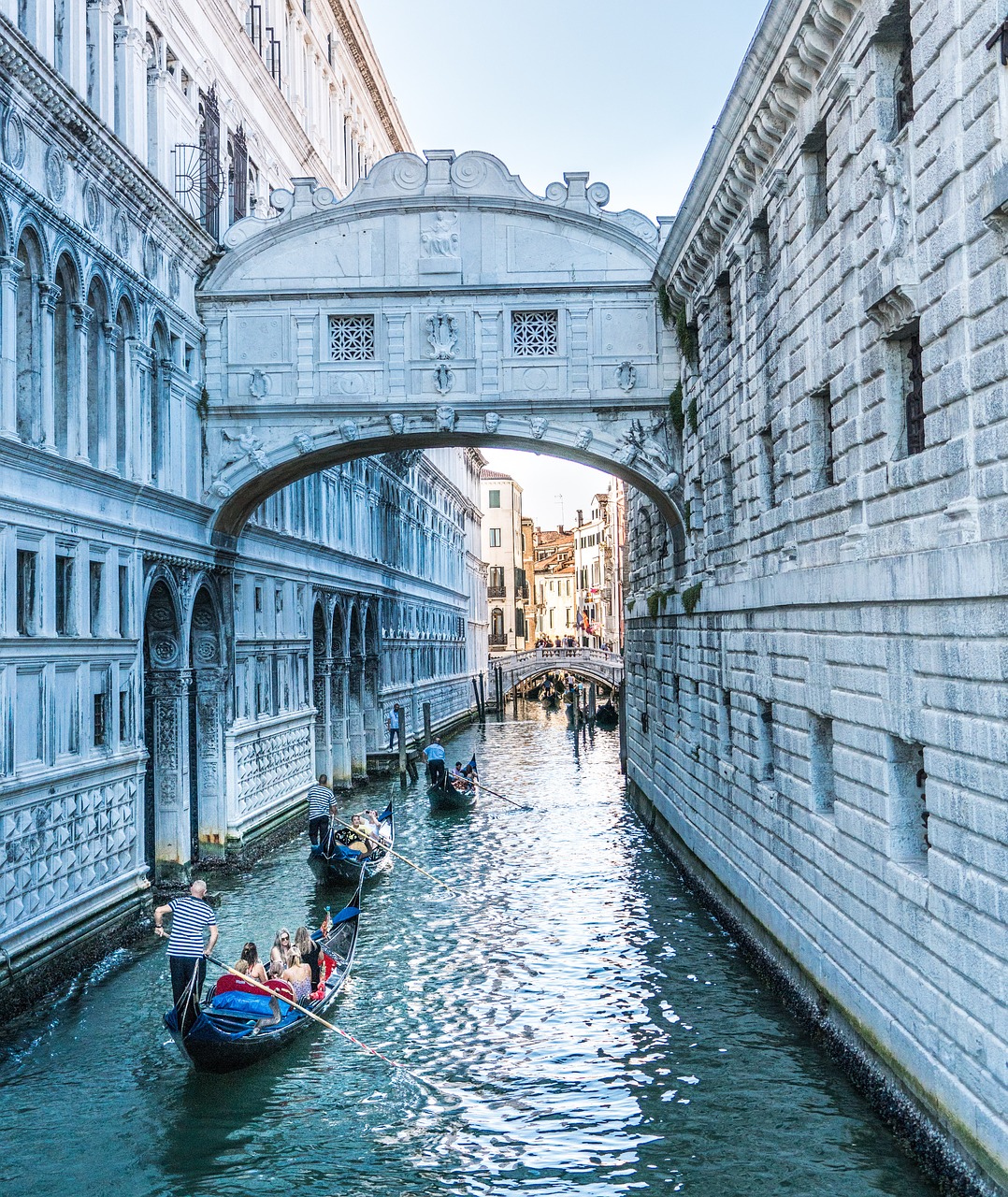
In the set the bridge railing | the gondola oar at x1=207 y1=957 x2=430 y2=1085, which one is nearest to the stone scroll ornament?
the gondola oar at x1=207 y1=957 x2=430 y2=1085

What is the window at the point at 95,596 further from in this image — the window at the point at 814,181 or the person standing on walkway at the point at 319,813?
the window at the point at 814,181

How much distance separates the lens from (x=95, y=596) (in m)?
13.3

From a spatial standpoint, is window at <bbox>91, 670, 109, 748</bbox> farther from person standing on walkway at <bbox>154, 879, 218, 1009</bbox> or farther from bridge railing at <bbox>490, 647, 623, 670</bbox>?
bridge railing at <bbox>490, 647, 623, 670</bbox>

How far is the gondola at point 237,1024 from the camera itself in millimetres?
9562

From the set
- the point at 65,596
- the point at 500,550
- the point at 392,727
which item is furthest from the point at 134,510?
the point at 500,550

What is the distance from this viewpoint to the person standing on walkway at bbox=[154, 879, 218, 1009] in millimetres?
9664

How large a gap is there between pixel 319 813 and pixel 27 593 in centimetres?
667

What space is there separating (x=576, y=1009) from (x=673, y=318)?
9.49m

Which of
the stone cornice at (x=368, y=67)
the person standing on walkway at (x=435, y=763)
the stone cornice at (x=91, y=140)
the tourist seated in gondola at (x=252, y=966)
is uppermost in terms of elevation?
the stone cornice at (x=368, y=67)

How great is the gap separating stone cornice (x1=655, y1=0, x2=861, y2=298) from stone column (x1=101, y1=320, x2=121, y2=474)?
253 inches

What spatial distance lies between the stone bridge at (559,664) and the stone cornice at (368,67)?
72.2 ft

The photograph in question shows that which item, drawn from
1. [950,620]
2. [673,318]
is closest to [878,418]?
[950,620]

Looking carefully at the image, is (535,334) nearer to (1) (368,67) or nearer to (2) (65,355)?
(2) (65,355)

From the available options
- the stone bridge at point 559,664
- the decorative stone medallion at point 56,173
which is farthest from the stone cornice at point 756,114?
the stone bridge at point 559,664
